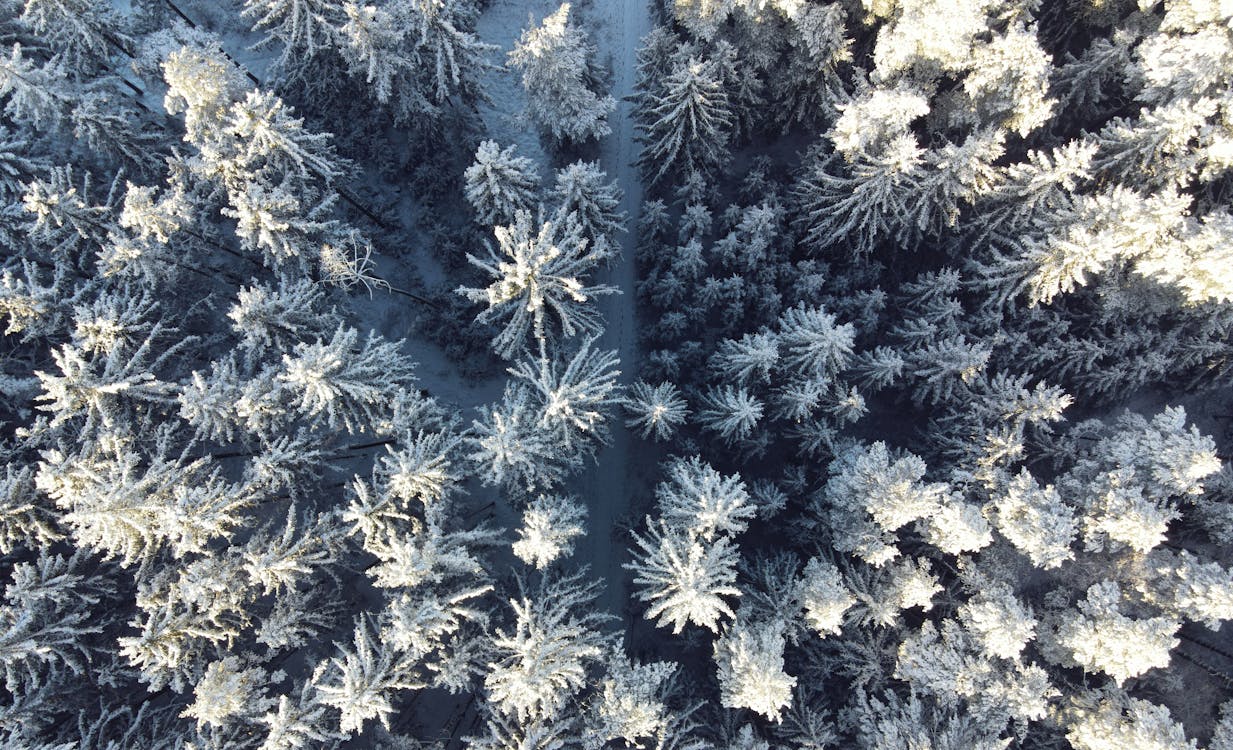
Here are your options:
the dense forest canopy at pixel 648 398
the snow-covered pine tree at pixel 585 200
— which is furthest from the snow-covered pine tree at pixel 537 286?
the snow-covered pine tree at pixel 585 200

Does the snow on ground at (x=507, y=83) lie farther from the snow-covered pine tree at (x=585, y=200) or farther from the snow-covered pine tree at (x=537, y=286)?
the snow-covered pine tree at (x=537, y=286)

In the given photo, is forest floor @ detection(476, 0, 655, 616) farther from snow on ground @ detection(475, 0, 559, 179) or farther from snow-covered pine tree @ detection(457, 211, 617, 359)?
snow-covered pine tree @ detection(457, 211, 617, 359)

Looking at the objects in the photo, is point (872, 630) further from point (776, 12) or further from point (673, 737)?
point (776, 12)

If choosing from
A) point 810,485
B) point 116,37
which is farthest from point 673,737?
point 116,37

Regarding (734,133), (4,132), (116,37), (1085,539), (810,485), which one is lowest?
(4,132)

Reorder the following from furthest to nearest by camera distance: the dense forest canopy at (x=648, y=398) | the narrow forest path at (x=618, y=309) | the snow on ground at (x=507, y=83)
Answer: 1. the snow on ground at (x=507, y=83)
2. the narrow forest path at (x=618, y=309)
3. the dense forest canopy at (x=648, y=398)

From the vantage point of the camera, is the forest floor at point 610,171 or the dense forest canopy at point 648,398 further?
the forest floor at point 610,171

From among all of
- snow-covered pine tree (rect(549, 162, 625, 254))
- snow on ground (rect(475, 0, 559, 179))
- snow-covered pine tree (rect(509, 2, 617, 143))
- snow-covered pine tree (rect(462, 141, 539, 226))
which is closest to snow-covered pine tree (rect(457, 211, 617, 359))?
snow-covered pine tree (rect(549, 162, 625, 254))

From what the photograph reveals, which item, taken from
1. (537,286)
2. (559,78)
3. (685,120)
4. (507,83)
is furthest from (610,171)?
(537,286)
